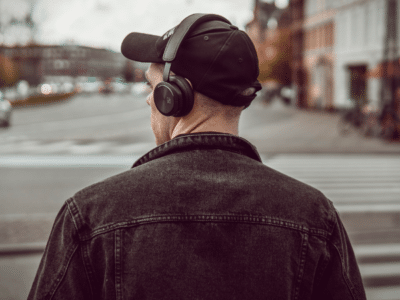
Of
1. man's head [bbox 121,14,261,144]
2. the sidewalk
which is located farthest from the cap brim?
the sidewalk

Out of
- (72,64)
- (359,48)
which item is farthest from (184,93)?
(72,64)

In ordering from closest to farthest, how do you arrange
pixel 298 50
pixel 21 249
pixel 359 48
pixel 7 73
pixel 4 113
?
pixel 21 249
pixel 4 113
pixel 359 48
pixel 298 50
pixel 7 73

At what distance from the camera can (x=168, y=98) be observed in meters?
1.36

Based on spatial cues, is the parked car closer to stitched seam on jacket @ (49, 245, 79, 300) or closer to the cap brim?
the cap brim

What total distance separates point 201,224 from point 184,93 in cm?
36

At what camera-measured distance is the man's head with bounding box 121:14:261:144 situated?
4.37 feet

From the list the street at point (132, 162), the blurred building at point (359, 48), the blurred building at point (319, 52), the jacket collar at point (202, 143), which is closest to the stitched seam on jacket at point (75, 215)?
the jacket collar at point (202, 143)

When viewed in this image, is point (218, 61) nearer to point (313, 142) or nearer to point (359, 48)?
point (313, 142)

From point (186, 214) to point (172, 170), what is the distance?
0.12m

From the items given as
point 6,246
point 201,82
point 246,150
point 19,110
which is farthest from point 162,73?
point 19,110

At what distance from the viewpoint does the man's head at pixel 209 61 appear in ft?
4.37

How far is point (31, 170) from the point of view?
11.8 meters

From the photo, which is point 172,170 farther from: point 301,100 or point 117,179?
point 301,100

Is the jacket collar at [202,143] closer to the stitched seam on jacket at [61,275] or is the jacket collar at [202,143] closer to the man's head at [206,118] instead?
the man's head at [206,118]
